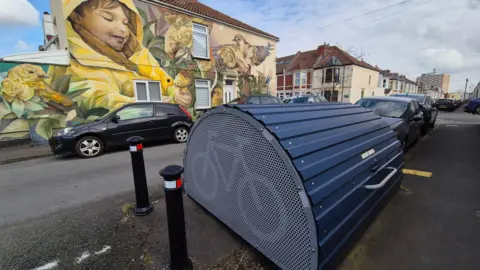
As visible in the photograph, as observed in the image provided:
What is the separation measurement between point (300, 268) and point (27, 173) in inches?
248

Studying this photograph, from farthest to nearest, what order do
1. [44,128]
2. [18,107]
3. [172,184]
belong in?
[44,128], [18,107], [172,184]

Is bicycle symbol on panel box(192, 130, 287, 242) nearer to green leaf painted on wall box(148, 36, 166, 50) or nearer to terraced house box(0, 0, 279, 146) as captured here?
terraced house box(0, 0, 279, 146)

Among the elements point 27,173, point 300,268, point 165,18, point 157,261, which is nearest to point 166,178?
point 157,261

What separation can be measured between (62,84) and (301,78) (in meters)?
26.8

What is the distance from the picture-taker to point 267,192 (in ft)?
5.90

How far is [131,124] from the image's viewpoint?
6.48 m

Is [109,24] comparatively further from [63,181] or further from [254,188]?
[254,188]

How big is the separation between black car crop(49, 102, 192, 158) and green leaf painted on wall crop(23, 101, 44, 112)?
126 inches

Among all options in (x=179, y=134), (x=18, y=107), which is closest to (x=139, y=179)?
(x=179, y=134)

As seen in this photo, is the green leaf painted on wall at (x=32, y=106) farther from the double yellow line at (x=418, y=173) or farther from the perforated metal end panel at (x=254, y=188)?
the double yellow line at (x=418, y=173)

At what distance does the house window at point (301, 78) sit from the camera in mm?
28734

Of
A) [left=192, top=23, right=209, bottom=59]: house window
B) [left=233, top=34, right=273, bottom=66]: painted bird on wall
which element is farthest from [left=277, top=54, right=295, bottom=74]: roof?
[left=192, top=23, right=209, bottom=59]: house window

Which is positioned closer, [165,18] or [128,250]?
[128,250]

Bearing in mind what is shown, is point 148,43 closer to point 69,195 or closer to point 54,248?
point 69,195
